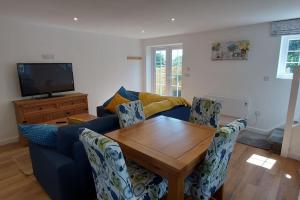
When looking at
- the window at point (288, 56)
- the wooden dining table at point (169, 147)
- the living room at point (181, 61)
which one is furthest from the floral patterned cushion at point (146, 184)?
the window at point (288, 56)

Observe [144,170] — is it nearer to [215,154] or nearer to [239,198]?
[215,154]

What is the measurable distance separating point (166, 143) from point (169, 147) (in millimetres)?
79

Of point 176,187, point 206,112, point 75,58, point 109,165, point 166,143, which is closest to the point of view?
point 109,165

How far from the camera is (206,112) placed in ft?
7.74

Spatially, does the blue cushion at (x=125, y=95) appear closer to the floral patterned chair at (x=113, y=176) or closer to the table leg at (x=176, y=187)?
the floral patterned chair at (x=113, y=176)

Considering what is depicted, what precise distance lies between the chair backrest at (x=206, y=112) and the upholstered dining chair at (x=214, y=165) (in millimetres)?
762

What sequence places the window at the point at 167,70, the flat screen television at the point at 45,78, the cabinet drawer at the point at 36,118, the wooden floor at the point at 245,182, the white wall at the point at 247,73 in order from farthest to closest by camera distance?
1. the window at the point at 167,70
2. the white wall at the point at 247,73
3. the flat screen television at the point at 45,78
4. the cabinet drawer at the point at 36,118
5. the wooden floor at the point at 245,182

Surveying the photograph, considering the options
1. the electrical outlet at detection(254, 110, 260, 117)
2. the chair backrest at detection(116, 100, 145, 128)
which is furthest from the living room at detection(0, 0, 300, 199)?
the chair backrest at detection(116, 100, 145, 128)

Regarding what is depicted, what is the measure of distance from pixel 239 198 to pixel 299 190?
0.77 metres

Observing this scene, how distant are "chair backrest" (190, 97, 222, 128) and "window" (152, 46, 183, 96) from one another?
2879 mm

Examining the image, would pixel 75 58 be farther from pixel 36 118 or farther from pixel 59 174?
pixel 59 174

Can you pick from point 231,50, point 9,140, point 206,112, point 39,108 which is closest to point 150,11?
point 206,112

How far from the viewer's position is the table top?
4.37ft

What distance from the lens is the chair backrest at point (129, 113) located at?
2.06 meters
